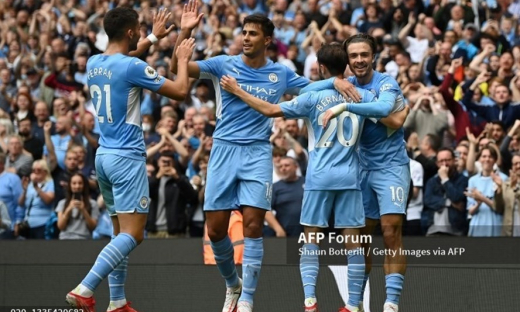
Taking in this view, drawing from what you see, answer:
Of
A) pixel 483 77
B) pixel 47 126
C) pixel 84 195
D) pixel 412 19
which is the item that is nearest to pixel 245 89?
pixel 84 195

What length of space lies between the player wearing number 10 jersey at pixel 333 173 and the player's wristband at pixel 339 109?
33 cm

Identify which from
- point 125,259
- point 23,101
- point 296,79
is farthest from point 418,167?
point 23,101

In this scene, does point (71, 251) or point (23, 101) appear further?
point (23, 101)

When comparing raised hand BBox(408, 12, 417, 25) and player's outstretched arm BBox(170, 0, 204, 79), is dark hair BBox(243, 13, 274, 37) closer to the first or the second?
player's outstretched arm BBox(170, 0, 204, 79)

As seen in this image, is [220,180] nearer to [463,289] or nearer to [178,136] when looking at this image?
[463,289]

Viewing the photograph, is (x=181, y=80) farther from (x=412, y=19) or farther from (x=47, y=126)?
(x=412, y=19)

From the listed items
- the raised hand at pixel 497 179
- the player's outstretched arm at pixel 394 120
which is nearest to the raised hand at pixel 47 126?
the raised hand at pixel 497 179

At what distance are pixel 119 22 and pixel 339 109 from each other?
2.26 meters

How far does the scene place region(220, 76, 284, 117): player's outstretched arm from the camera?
1155 cm

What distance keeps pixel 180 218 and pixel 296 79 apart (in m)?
4.94

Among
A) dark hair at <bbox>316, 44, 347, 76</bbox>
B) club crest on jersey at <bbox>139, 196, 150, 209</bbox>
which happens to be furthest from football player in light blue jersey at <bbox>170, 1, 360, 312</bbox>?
club crest on jersey at <bbox>139, 196, 150, 209</bbox>

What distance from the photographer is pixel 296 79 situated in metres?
12.3

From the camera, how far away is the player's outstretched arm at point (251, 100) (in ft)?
37.9

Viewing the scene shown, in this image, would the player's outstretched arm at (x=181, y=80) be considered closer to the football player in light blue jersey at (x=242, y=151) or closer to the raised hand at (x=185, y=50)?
the raised hand at (x=185, y=50)
